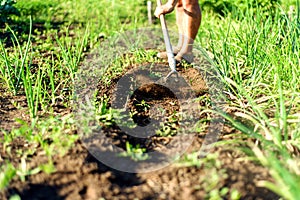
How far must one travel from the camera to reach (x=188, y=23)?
3.59 meters

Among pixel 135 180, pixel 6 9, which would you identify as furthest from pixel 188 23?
pixel 6 9

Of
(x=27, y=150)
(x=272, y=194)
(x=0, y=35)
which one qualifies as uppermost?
(x=0, y=35)

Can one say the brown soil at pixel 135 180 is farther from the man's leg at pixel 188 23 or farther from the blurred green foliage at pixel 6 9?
the blurred green foliage at pixel 6 9

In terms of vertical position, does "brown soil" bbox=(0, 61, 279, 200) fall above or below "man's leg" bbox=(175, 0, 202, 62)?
below

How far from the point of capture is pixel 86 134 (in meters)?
2.39

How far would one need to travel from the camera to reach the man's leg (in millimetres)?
3555

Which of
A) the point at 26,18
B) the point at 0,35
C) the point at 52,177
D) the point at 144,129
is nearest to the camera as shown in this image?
the point at 52,177

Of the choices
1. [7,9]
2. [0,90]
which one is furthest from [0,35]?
[0,90]

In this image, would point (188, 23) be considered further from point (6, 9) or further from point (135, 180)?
point (6, 9)

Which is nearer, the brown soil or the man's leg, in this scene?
the brown soil

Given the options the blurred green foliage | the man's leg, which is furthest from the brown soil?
the blurred green foliage

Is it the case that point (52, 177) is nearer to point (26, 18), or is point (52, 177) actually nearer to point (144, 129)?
point (144, 129)

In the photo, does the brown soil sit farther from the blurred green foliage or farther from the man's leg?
the blurred green foliage

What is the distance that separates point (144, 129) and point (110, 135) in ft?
0.96
